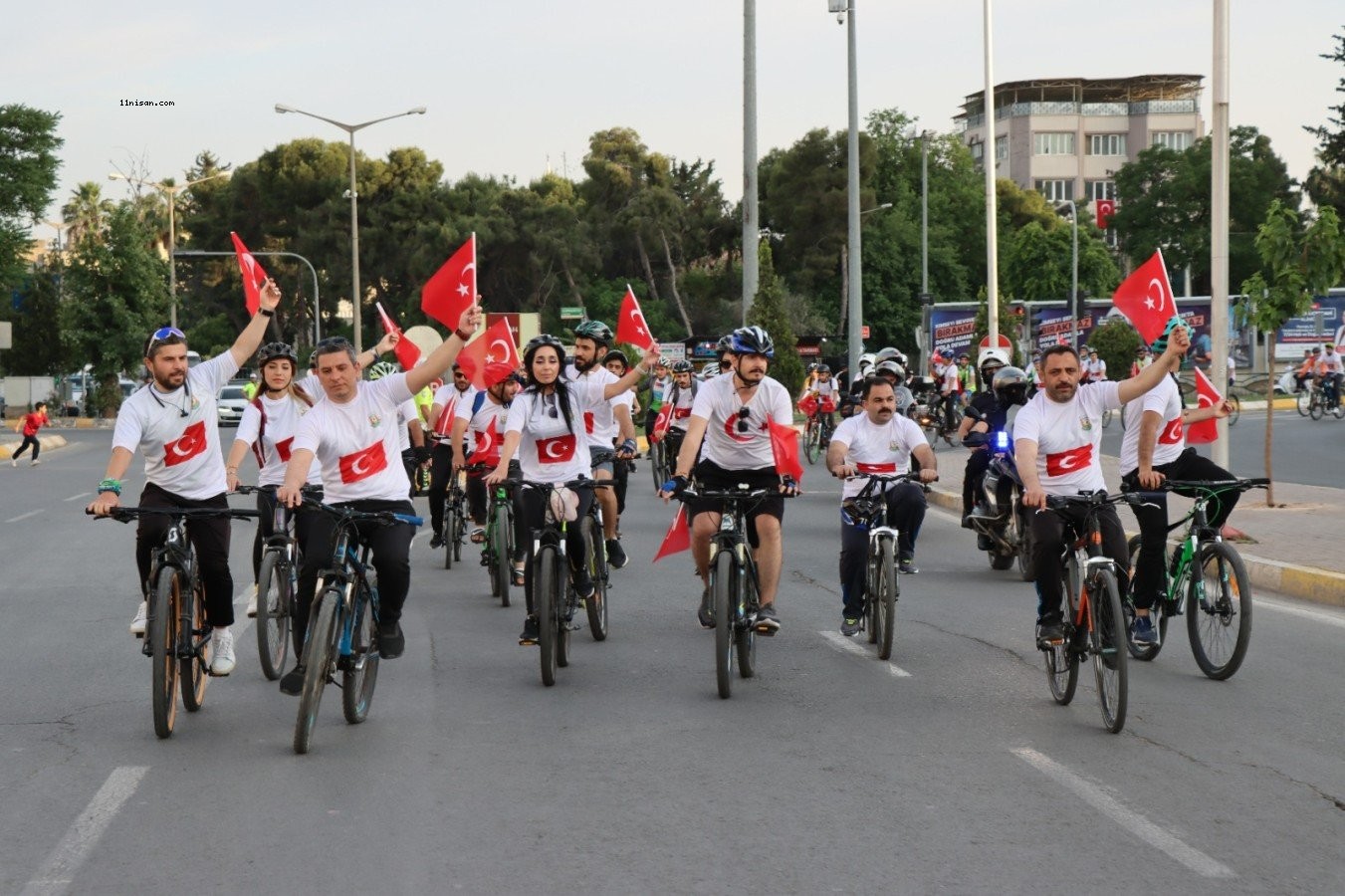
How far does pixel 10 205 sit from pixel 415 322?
17.6 m

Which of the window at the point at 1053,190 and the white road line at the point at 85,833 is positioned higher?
the window at the point at 1053,190

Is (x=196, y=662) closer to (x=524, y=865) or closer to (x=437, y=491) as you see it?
(x=524, y=865)

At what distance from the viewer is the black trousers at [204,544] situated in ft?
26.9

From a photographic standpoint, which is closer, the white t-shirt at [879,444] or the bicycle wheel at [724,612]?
the bicycle wheel at [724,612]

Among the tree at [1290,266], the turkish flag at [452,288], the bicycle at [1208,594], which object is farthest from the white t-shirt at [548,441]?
the tree at [1290,266]

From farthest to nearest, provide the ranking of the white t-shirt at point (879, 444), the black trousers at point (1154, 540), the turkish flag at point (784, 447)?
1. the white t-shirt at point (879, 444)
2. the black trousers at point (1154, 540)
3. the turkish flag at point (784, 447)

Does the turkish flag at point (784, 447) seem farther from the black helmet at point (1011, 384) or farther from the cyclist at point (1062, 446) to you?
the black helmet at point (1011, 384)

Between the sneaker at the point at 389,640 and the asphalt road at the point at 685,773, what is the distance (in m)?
0.31

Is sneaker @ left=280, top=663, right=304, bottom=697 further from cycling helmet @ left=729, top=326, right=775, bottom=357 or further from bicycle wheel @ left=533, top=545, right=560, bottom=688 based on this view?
cycling helmet @ left=729, top=326, right=775, bottom=357

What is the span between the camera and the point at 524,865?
5.59 metres

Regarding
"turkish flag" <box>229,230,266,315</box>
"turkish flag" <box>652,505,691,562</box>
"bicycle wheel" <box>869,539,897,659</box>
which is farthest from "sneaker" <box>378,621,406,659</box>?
"bicycle wheel" <box>869,539,897,659</box>

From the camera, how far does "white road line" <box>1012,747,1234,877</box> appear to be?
5594 millimetres

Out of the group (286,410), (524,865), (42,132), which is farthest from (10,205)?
(524,865)

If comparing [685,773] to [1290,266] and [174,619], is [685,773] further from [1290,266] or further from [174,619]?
[1290,266]
